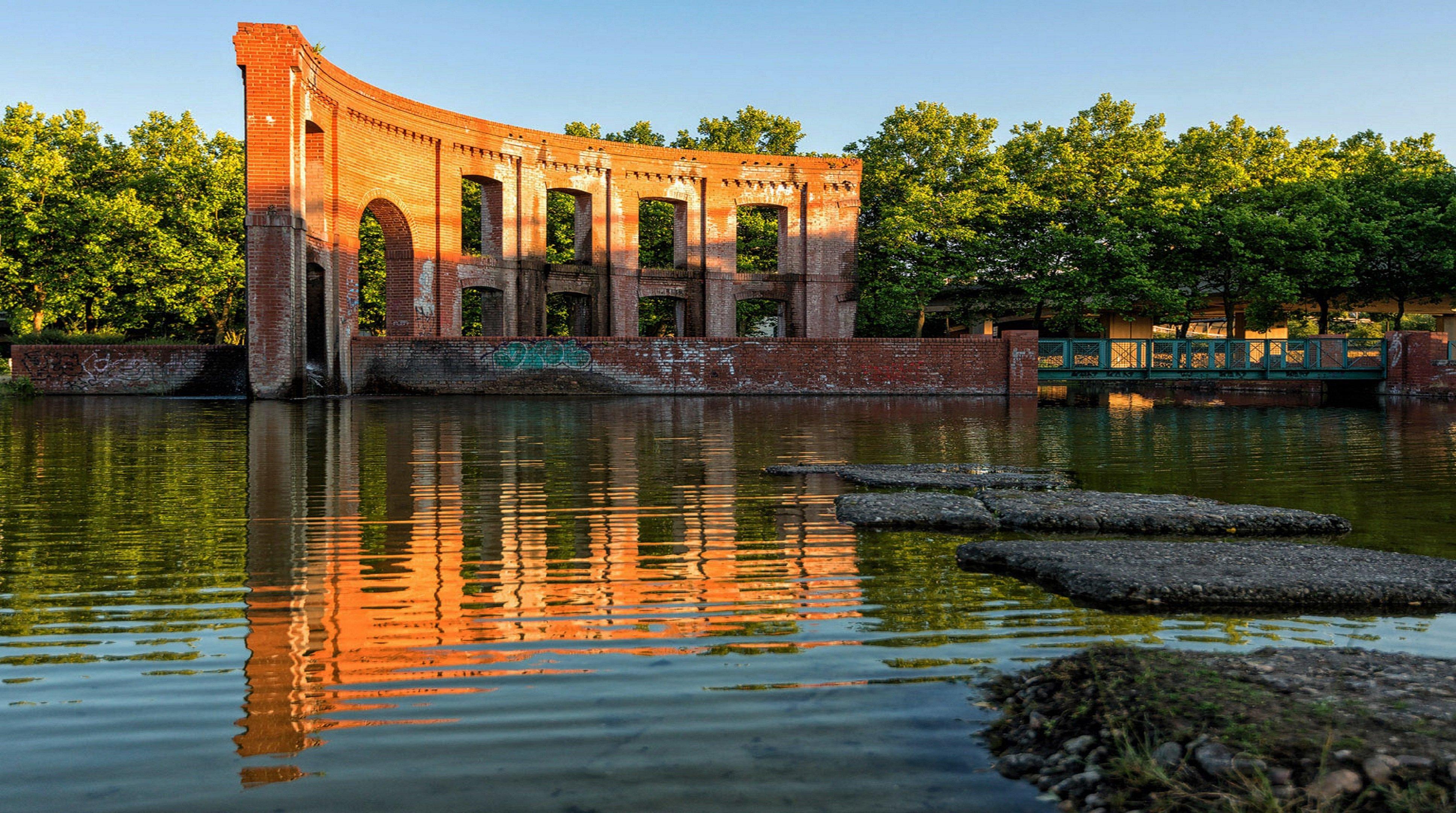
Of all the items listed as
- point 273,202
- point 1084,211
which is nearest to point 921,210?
point 1084,211

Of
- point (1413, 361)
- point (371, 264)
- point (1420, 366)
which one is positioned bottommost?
point (1420, 366)

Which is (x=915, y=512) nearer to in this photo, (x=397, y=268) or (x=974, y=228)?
(x=397, y=268)

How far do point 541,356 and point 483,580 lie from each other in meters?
21.2

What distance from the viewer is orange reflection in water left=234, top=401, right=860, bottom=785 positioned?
3.42 metres

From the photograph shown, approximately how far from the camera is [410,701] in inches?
125

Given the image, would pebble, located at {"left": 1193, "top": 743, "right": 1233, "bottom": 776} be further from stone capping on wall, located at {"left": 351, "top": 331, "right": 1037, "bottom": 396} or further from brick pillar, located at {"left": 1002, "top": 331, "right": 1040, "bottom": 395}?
brick pillar, located at {"left": 1002, "top": 331, "right": 1040, "bottom": 395}

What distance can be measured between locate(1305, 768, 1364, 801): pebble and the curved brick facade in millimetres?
23207

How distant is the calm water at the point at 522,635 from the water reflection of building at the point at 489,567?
25 mm

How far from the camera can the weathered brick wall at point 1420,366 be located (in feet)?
97.3

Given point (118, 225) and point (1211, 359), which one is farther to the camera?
point (118, 225)

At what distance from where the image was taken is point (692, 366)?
26.3 metres

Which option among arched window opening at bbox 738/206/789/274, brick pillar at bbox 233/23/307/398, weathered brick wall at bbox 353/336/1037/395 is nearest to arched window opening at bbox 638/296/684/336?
arched window opening at bbox 738/206/789/274

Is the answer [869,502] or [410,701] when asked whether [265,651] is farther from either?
[869,502]

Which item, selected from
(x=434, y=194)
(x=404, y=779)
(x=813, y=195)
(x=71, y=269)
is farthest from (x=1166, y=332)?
(x=404, y=779)
